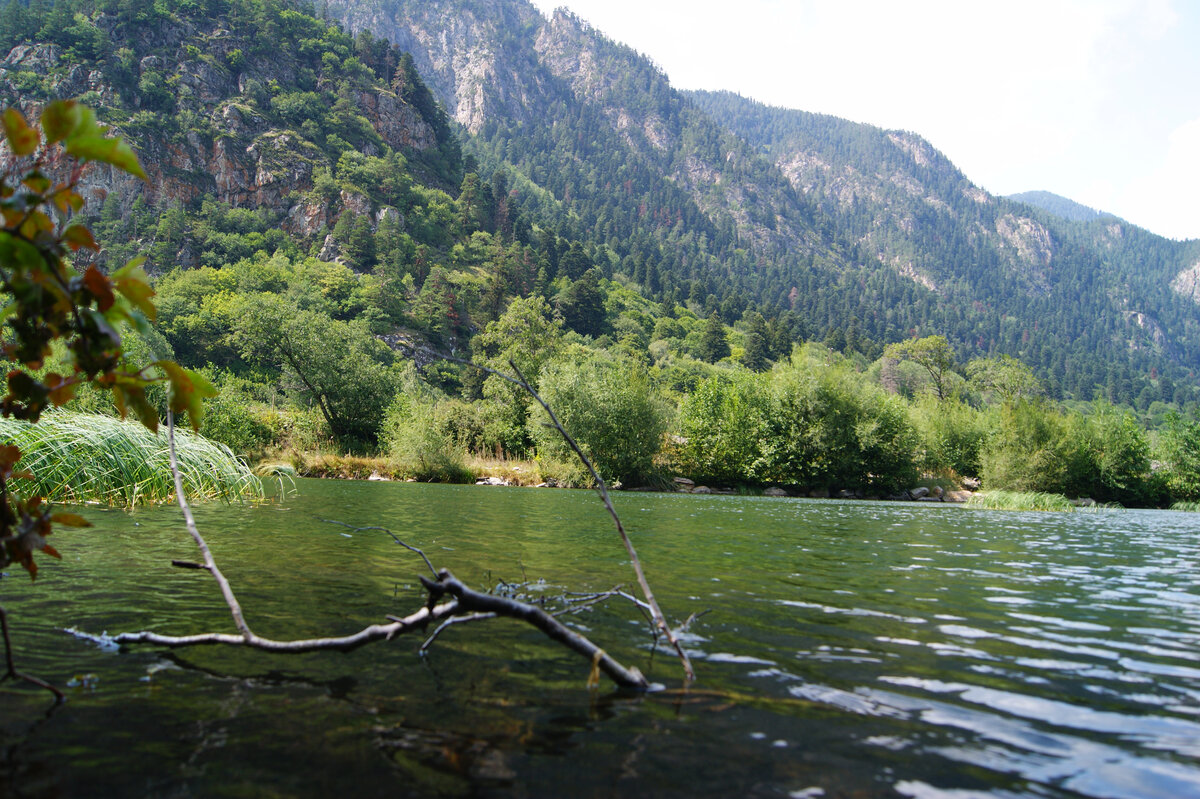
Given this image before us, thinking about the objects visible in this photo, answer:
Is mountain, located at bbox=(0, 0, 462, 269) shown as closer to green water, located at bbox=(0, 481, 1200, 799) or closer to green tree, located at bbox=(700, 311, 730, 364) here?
green tree, located at bbox=(700, 311, 730, 364)

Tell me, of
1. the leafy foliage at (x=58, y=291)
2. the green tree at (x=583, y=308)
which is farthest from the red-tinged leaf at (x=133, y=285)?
the green tree at (x=583, y=308)

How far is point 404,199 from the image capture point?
110 m

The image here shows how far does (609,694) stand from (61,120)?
11.9 feet

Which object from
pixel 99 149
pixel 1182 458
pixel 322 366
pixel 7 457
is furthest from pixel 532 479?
pixel 1182 458

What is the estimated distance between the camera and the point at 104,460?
13.2 metres

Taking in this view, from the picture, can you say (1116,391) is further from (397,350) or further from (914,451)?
(397,350)

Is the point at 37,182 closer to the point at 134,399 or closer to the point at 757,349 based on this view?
the point at 134,399

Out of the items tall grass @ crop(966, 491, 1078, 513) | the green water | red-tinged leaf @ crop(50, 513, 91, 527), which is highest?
red-tinged leaf @ crop(50, 513, 91, 527)

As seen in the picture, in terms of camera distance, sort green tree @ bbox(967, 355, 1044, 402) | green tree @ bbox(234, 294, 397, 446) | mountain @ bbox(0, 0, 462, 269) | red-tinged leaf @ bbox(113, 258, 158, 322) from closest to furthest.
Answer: red-tinged leaf @ bbox(113, 258, 158, 322) → green tree @ bbox(234, 294, 397, 446) → green tree @ bbox(967, 355, 1044, 402) → mountain @ bbox(0, 0, 462, 269)

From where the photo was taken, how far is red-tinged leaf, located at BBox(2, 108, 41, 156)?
2.03m

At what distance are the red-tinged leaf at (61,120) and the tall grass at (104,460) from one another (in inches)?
462

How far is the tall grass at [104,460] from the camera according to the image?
38.4ft

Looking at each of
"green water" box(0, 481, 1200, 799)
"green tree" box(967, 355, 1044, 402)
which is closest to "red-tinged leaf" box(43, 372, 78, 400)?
"green water" box(0, 481, 1200, 799)

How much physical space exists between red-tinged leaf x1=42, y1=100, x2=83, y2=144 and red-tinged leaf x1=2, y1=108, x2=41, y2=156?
103 mm
